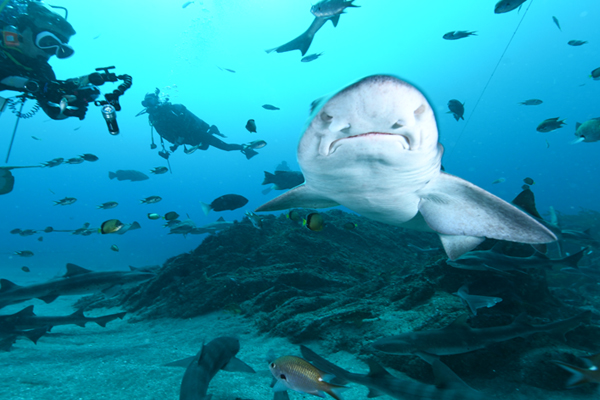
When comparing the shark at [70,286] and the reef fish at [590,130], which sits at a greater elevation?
the reef fish at [590,130]

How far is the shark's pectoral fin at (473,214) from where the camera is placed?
91.7 inches

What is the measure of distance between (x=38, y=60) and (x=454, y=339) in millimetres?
10134

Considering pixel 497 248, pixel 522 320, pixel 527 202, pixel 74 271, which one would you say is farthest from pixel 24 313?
pixel 527 202

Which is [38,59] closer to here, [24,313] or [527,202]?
[24,313]

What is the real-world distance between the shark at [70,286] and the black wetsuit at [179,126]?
9.13 m

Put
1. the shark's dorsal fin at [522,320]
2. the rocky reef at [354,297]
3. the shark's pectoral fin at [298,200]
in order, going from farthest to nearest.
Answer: the shark's pectoral fin at [298,200], the rocky reef at [354,297], the shark's dorsal fin at [522,320]

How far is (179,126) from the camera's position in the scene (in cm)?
1365

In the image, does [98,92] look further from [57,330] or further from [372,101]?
[372,101]

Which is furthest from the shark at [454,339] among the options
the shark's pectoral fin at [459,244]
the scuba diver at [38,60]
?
the scuba diver at [38,60]

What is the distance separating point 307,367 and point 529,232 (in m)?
2.37

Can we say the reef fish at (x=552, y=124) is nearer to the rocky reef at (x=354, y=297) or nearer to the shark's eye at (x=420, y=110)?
the rocky reef at (x=354, y=297)

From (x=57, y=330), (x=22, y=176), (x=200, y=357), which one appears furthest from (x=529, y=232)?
(x=22, y=176)

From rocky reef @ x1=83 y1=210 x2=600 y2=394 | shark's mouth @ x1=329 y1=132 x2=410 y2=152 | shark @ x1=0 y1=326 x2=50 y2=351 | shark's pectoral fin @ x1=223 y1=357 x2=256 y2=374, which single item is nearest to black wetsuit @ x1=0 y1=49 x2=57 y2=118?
shark @ x1=0 y1=326 x2=50 y2=351

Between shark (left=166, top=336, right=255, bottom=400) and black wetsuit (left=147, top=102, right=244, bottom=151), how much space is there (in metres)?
11.9
